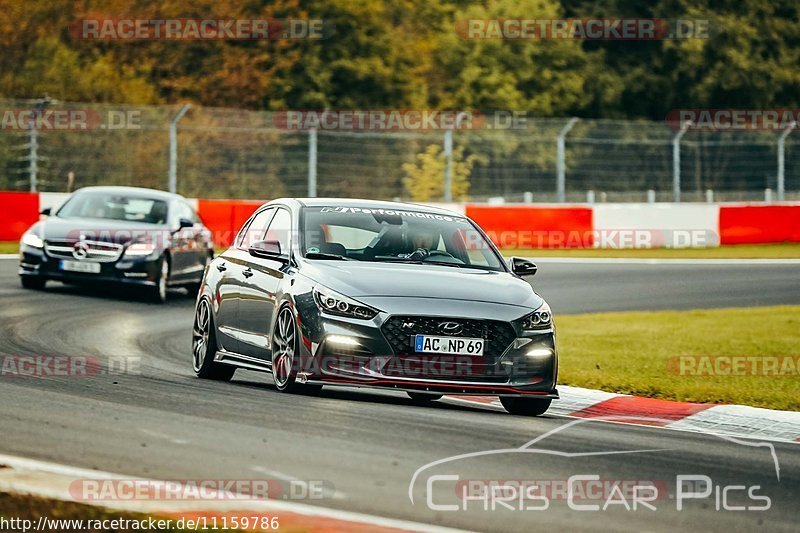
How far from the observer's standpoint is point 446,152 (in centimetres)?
3338

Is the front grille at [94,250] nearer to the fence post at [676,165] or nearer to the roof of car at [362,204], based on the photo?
the roof of car at [362,204]

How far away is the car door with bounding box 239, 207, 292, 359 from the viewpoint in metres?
11.5

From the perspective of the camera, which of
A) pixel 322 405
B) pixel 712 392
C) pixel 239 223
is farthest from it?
pixel 239 223

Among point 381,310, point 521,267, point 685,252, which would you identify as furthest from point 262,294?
point 685,252

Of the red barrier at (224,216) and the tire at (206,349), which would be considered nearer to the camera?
the tire at (206,349)

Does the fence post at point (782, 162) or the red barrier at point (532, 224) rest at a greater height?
the fence post at point (782, 162)

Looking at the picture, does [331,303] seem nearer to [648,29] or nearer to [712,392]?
[712,392]

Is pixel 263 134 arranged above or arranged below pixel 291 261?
above

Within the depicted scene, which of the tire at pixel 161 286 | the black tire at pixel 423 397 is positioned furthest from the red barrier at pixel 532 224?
the black tire at pixel 423 397

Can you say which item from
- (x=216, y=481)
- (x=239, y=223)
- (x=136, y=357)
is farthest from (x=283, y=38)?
(x=216, y=481)

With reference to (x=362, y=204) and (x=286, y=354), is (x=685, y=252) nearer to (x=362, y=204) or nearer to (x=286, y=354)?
(x=362, y=204)

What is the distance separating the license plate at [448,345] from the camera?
1044 centimetres

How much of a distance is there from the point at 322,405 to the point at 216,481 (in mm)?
2908

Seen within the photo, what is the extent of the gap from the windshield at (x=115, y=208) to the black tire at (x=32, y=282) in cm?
85
